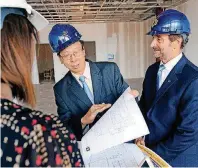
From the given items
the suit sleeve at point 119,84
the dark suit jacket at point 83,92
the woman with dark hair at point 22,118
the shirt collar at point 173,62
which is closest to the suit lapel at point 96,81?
the dark suit jacket at point 83,92

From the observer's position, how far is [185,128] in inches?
53.6

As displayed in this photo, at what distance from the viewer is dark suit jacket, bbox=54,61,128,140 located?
1703 mm

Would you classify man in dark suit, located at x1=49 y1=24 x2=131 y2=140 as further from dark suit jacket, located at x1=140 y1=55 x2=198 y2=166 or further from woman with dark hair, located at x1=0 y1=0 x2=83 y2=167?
woman with dark hair, located at x1=0 y1=0 x2=83 y2=167

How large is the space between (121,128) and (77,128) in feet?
1.85

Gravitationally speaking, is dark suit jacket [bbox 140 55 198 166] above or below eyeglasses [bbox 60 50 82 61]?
below

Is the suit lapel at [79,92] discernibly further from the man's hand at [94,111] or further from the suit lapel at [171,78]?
the suit lapel at [171,78]

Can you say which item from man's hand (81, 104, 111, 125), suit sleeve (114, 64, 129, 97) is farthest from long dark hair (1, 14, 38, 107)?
suit sleeve (114, 64, 129, 97)

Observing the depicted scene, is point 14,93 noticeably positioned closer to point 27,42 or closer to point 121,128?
point 27,42

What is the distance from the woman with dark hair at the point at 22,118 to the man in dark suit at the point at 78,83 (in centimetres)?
92

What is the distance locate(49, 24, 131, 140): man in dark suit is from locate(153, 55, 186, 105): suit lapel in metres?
0.38

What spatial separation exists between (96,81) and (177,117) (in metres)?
0.60

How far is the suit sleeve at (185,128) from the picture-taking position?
1.35m

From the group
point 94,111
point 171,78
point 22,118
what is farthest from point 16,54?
point 171,78

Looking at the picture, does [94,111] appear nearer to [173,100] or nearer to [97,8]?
[173,100]
